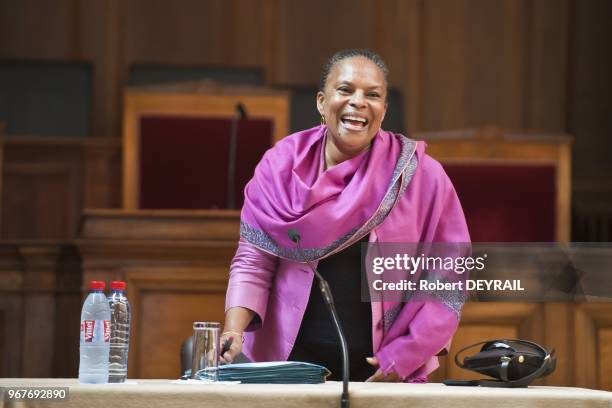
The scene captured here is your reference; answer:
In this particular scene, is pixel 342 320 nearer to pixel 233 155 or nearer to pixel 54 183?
pixel 233 155

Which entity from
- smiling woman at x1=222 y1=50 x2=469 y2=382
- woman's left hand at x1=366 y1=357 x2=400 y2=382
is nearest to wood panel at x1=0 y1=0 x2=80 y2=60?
smiling woman at x1=222 y1=50 x2=469 y2=382

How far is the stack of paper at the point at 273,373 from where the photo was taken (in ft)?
5.88

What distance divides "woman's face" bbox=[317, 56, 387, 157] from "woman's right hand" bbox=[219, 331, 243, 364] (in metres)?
0.46

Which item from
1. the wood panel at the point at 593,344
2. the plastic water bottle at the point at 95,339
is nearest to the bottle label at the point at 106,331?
the plastic water bottle at the point at 95,339

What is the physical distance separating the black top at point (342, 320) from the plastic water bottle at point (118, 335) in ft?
1.25

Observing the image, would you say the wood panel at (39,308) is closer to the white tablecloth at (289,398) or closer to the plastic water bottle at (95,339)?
the plastic water bottle at (95,339)

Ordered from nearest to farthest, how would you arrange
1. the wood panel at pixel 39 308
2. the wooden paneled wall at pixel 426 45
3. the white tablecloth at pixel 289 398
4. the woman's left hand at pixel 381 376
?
the white tablecloth at pixel 289 398 < the woman's left hand at pixel 381 376 < the wood panel at pixel 39 308 < the wooden paneled wall at pixel 426 45

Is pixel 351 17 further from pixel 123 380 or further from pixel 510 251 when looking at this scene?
pixel 123 380

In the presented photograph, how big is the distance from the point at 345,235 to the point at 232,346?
12.6 inches

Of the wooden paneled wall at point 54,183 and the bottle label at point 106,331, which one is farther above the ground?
the wooden paneled wall at point 54,183

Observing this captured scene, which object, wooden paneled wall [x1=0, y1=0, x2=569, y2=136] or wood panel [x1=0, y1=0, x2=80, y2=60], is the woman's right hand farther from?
wood panel [x1=0, y1=0, x2=80, y2=60]

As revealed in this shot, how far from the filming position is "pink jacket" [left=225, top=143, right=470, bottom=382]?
209 centimetres

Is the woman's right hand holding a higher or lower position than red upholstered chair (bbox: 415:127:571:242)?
lower

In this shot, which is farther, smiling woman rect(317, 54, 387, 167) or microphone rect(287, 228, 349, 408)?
smiling woman rect(317, 54, 387, 167)
